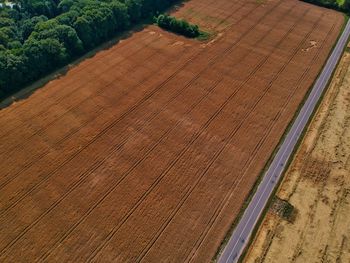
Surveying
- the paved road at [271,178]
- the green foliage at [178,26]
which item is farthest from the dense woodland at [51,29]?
the paved road at [271,178]

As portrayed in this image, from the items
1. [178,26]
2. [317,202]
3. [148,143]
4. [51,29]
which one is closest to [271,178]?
[317,202]

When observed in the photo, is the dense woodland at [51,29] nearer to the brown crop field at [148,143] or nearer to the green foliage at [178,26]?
the brown crop field at [148,143]

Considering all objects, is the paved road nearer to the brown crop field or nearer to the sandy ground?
the sandy ground

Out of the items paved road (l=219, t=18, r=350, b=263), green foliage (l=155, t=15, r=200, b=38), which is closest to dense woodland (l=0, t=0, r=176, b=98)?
green foliage (l=155, t=15, r=200, b=38)

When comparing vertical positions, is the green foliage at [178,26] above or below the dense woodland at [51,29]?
below

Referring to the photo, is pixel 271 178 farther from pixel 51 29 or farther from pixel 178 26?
pixel 51 29

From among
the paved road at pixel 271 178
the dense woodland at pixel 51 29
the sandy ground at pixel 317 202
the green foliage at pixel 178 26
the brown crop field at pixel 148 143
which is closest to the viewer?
the sandy ground at pixel 317 202
